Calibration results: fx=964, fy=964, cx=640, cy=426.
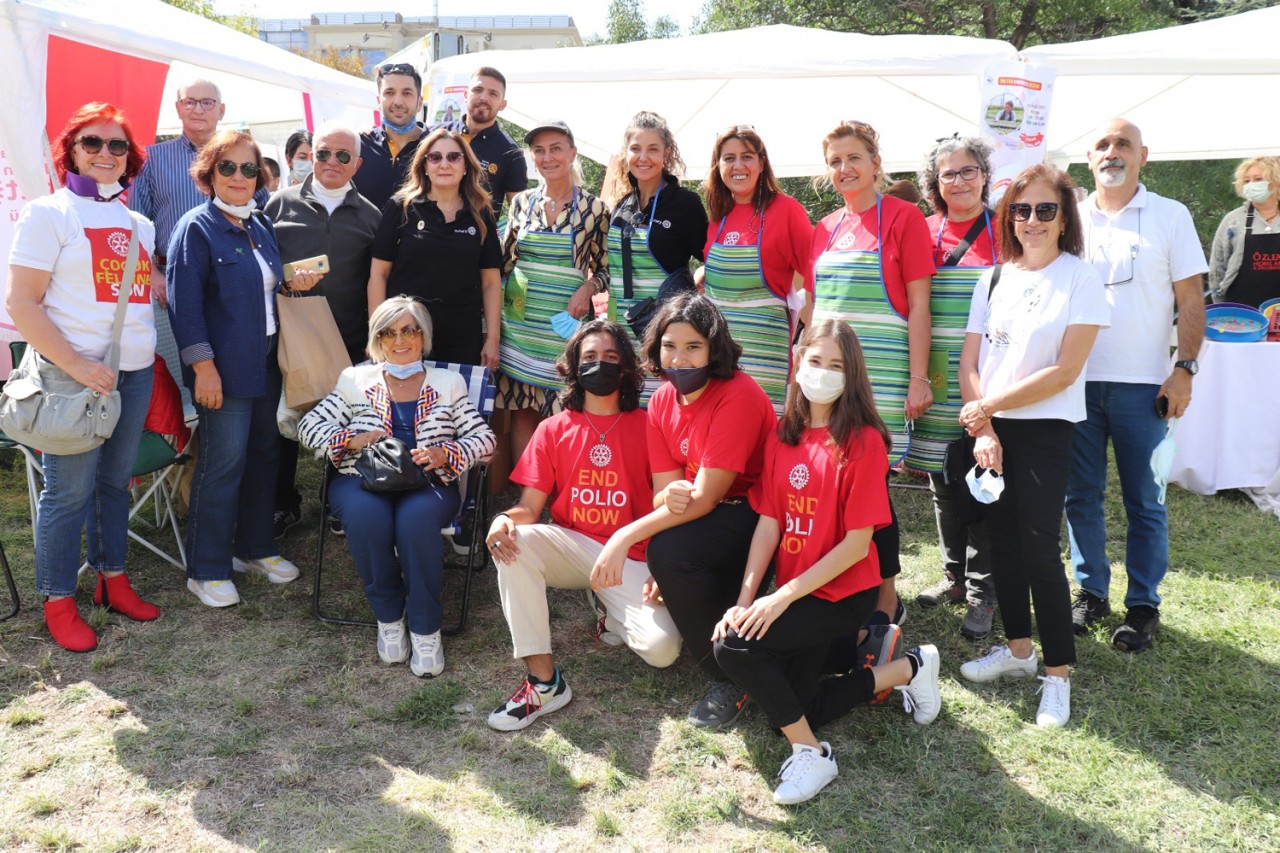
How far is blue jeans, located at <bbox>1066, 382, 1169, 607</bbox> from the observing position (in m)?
3.59

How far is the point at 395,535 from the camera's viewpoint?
3600 mm

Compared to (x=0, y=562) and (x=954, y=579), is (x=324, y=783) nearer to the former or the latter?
(x=0, y=562)

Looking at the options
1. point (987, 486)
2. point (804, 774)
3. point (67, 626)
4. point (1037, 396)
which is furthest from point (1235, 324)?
point (67, 626)

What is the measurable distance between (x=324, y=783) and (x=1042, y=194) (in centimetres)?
291

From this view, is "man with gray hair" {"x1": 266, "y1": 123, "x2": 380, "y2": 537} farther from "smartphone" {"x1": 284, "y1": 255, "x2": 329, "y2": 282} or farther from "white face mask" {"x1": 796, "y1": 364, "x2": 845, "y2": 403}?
"white face mask" {"x1": 796, "y1": 364, "x2": 845, "y2": 403}

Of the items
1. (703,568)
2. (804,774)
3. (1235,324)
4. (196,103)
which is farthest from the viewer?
(1235,324)

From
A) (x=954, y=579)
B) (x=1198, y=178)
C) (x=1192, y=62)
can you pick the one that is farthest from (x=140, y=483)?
(x=1198, y=178)

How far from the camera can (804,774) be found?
2.80 meters

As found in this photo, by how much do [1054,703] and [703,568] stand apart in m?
1.25

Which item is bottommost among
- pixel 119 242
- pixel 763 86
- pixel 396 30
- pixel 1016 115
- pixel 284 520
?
pixel 284 520

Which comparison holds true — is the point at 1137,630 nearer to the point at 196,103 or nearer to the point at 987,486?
the point at 987,486

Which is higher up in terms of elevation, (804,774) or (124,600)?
(124,600)

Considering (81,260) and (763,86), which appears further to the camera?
(763,86)

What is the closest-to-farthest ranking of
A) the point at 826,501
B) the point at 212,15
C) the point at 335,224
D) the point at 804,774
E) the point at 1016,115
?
the point at 804,774 < the point at 826,501 < the point at 335,224 < the point at 1016,115 < the point at 212,15
